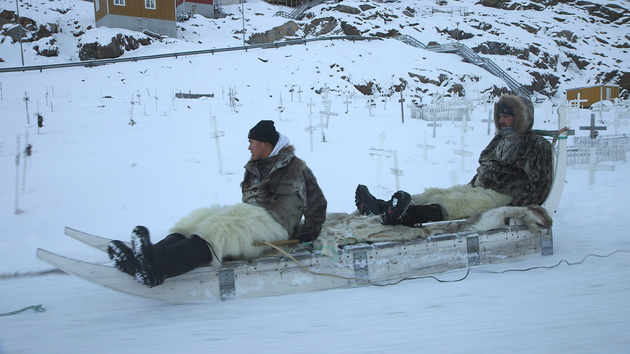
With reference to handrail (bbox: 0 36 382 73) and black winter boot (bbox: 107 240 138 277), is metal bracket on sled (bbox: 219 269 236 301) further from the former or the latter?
handrail (bbox: 0 36 382 73)

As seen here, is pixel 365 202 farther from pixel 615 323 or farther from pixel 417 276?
pixel 615 323

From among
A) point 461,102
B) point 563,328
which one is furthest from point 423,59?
point 563,328

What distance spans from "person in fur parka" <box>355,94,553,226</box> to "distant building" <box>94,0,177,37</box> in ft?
104

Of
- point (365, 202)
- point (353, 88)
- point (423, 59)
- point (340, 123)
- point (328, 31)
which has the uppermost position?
point (328, 31)

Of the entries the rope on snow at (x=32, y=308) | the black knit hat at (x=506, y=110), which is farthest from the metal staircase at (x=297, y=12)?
the rope on snow at (x=32, y=308)

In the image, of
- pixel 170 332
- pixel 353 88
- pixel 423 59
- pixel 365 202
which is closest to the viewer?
pixel 170 332

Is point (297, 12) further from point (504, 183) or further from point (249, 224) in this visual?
point (249, 224)

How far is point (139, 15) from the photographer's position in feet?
104

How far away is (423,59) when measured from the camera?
3064 cm

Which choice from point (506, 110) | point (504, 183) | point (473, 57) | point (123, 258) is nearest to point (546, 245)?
point (504, 183)

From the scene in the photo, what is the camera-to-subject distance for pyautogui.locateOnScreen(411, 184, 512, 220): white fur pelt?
177 inches

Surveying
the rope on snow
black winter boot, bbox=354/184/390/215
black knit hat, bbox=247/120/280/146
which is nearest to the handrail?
the rope on snow

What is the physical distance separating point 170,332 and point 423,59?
30710 millimetres

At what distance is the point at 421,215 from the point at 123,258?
2.78 m
